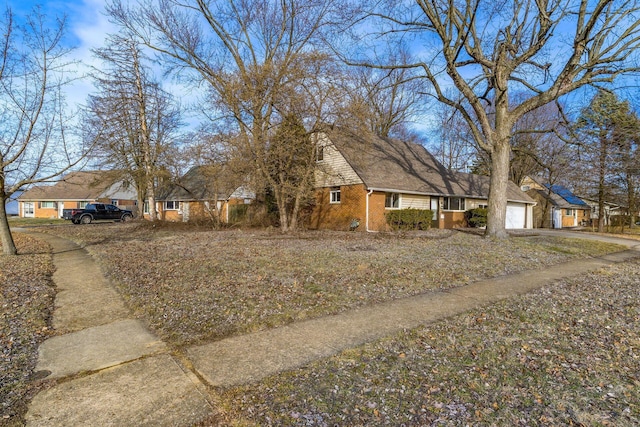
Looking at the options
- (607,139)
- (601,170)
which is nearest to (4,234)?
(607,139)

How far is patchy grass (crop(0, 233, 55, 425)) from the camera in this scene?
293 cm

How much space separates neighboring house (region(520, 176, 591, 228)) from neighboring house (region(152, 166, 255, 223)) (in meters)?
29.5

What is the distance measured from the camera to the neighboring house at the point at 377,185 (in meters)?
18.7

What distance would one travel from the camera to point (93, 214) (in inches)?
1163

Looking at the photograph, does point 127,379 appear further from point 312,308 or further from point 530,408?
point 530,408

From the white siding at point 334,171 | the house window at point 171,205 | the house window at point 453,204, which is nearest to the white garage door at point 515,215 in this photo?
the house window at point 453,204

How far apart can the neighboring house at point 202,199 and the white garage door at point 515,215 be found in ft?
64.9

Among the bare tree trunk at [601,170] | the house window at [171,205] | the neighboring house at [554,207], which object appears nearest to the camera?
the bare tree trunk at [601,170]

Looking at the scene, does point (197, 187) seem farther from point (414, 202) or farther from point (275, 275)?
point (275, 275)

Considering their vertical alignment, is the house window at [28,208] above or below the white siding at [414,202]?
below

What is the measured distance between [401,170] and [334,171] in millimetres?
4698

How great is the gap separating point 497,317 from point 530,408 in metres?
2.37

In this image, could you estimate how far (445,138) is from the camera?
4041 cm

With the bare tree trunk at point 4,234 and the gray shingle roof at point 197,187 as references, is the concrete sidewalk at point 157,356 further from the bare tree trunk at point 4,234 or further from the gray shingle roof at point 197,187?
the gray shingle roof at point 197,187
